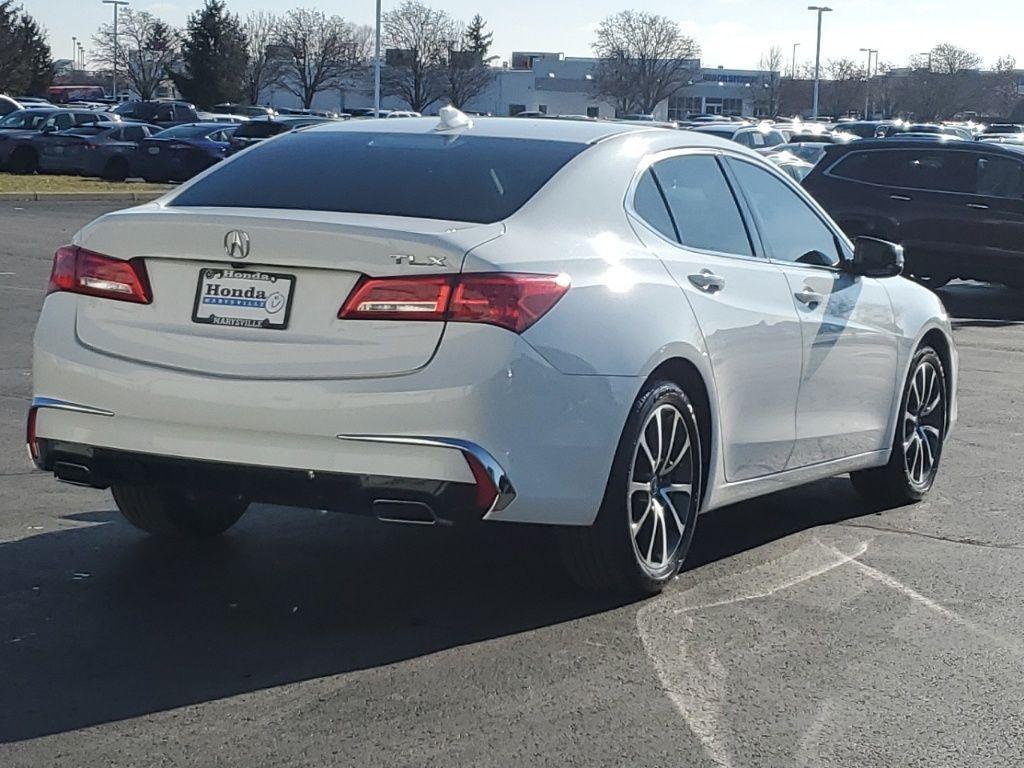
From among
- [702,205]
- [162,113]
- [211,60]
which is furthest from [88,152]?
[211,60]

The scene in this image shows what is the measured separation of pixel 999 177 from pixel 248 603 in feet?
45.9

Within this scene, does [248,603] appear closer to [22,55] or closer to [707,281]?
[707,281]

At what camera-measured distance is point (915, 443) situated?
24.4 feet

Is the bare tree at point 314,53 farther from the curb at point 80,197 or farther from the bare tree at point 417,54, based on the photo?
the curb at point 80,197

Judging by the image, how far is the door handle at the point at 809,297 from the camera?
6422mm

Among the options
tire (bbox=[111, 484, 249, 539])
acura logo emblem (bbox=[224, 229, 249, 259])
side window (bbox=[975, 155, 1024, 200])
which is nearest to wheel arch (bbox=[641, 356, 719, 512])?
acura logo emblem (bbox=[224, 229, 249, 259])

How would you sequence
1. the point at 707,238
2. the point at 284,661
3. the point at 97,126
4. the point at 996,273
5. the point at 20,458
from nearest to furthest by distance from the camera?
the point at 284,661 < the point at 707,238 < the point at 20,458 < the point at 996,273 < the point at 97,126

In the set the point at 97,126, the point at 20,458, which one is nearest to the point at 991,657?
the point at 20,458

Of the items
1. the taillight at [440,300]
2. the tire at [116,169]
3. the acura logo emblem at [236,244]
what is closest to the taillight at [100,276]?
the acura logo emblem at [236,244]

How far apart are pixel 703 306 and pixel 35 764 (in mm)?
2774

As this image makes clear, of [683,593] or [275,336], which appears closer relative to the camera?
[275,336]

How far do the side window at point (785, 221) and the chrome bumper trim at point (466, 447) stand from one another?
2092 mm

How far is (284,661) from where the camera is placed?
4.72m

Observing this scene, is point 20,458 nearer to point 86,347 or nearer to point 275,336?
point 86,347
